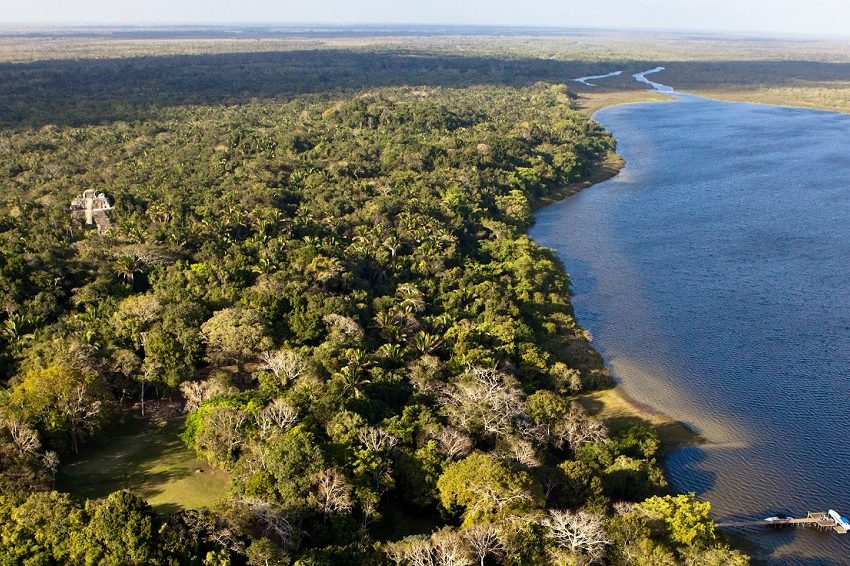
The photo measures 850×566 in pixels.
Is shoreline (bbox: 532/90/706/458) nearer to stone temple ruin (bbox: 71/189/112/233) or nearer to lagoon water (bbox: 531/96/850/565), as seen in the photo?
lagoon water (bbox: 531/96/850/565)

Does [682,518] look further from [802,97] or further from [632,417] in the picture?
[802,97]

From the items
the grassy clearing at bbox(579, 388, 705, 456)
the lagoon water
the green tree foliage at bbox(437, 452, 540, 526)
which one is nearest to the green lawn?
the green tree foliage at bbox(437, 452, 540, 526)

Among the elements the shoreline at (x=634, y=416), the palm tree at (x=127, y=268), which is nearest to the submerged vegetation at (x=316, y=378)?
the palm tree at (x=127, y=268)

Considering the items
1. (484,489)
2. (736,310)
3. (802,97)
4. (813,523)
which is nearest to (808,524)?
(813,523)

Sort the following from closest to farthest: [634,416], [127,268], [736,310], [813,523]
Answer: [813,523]
[634,416]
[127,268]
[736,310]

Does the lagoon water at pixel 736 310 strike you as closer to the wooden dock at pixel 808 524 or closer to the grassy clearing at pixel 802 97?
the wooden dock at pixel 808 524

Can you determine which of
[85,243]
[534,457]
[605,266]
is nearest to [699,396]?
[534,457]

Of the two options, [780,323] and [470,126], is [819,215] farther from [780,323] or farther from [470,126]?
[470,126]
